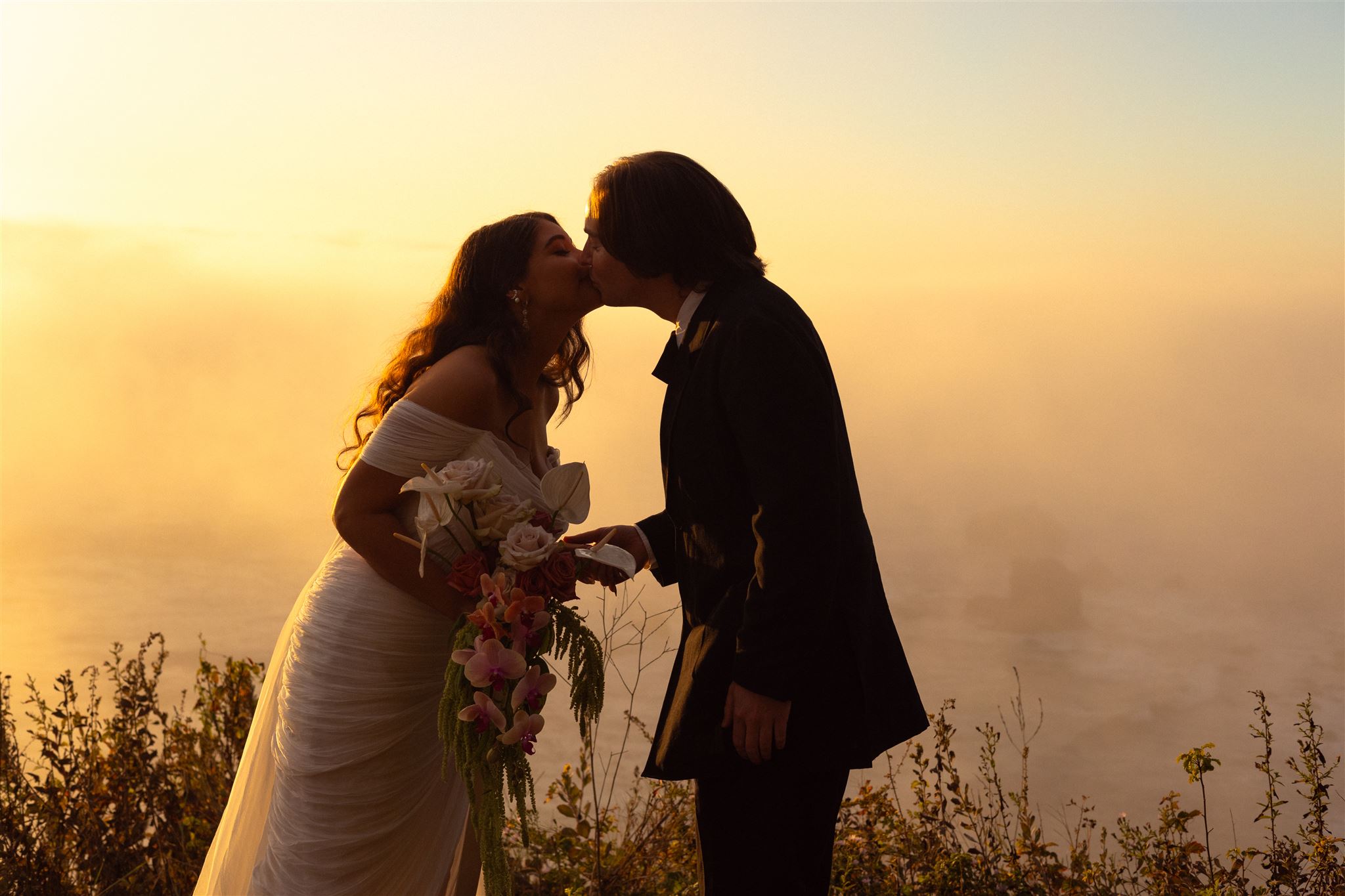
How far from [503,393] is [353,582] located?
74cm

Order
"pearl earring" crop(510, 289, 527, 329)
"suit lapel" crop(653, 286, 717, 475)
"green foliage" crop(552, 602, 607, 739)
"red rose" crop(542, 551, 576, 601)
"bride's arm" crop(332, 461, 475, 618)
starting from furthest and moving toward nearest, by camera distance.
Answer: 1. "pearl earring" crop(510, 289, 527, 329)
2. "bride's arm" crop(332, 461, 475, 618)
3. "green foliage" crop(552, 602, 607, 739)
4. "red rose" crop(542, 551, 576, 601)
5. "suit lapel" crop(653, 286, 717, 475)

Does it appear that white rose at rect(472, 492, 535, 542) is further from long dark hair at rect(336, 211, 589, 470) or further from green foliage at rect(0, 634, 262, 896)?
green foliage at rect(0, 634, 262, 896)

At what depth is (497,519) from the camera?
3254 mm

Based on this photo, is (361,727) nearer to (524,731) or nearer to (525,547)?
(524,731)

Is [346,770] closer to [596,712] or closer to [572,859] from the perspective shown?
[596,712]

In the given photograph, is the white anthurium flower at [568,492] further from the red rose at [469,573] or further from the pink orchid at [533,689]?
the pink orchid at [533,689]

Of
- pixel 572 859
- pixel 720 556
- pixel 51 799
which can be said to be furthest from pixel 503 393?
pixel 51 799

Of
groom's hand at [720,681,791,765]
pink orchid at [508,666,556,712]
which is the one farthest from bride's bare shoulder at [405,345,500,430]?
groom's hand at [720,681,791,765]

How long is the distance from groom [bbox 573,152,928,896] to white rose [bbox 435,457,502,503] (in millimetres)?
593

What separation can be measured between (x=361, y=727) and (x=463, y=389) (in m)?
1.07

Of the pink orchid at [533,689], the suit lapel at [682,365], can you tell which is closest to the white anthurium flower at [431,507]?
the pink orchid at [533,689]

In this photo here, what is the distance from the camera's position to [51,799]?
4910mm

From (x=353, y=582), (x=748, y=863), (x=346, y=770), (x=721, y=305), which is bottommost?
(x=748, y=863)

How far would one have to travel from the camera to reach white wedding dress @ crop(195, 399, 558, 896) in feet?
11.8
